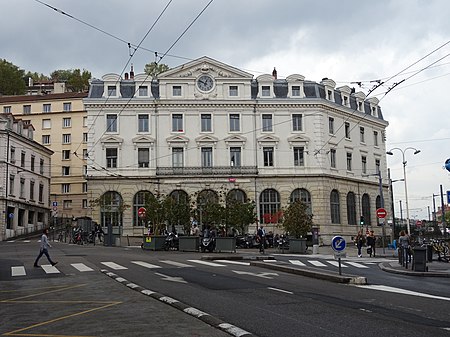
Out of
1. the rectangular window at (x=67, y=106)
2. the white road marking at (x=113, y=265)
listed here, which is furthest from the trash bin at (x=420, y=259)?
the rectangular window at (x=67, y=106)

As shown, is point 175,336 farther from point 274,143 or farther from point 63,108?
point 63,108

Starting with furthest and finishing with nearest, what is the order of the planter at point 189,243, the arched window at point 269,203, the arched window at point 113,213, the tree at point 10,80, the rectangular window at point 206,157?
the tree at point 10,80 → the rectangular window at point 206,157 → the arched window at point 269,203 → the arched window at point 113,213 → the planter at point 189,243

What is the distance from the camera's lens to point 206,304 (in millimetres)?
11375

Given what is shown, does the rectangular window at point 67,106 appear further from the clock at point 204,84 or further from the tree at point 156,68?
the clock at point 204,84

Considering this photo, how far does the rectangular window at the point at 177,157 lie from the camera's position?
55.3 metres

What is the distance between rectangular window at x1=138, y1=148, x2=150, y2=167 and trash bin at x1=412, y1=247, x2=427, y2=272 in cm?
3705

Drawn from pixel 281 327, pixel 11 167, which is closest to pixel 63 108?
pixel 11 167

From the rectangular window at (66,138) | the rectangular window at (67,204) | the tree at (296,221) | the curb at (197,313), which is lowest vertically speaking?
the curb at (197,313)

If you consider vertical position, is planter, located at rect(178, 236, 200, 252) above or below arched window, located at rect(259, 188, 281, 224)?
below

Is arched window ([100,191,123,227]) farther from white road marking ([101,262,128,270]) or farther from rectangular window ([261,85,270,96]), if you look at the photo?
white road marking ([101,262,128,270])

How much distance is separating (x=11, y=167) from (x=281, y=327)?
58.6 meters

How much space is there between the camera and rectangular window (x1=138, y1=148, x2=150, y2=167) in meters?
55.3

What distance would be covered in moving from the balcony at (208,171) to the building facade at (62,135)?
84.0 feet

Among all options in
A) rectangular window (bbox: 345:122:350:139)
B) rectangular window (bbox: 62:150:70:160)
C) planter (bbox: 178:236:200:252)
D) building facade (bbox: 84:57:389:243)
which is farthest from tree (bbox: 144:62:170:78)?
planter (bbox: 178:236:200:252)
